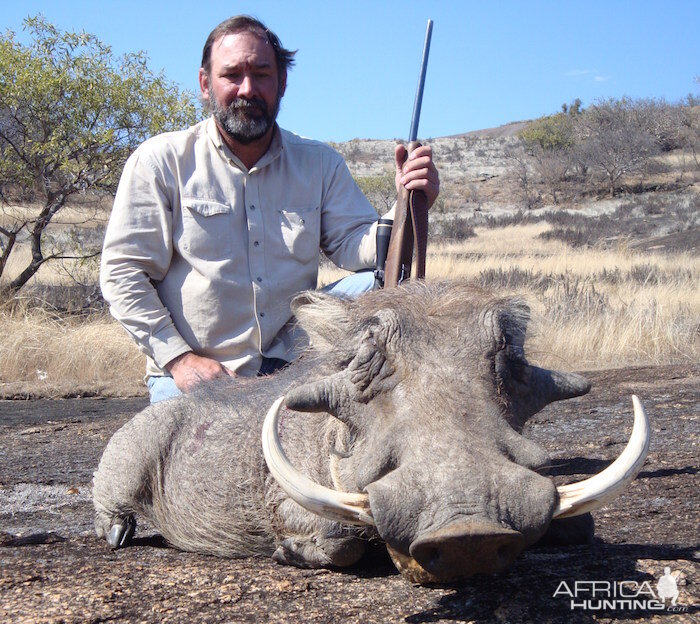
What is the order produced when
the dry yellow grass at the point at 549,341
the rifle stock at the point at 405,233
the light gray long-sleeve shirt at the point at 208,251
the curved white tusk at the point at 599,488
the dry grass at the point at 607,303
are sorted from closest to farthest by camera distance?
the curved white tusk at the point at 599,488 → the rifle stock at the point at 405,233 → the light gray long-sleeve shirt at the point at 208,251 → the dry yellow grass at the point at 549,341 → the dry grass at the point at 607,303

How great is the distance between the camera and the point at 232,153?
441 centimetres

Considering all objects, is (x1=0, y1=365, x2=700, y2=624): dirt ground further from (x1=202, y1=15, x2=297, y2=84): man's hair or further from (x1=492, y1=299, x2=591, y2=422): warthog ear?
(x1=202, y1=15, x2=297, y2=84): man's hair

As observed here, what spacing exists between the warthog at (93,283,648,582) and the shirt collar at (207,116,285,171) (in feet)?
4.14

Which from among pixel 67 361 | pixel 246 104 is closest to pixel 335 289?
pixel 246 104

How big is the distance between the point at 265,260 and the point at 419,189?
101 cm

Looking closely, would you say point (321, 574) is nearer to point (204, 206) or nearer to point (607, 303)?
point (204, 206)

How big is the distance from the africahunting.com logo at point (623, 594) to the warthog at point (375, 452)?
0.35 meters

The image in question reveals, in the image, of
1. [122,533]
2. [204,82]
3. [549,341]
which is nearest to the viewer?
[122,533]

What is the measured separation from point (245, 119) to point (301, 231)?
24.8 inches

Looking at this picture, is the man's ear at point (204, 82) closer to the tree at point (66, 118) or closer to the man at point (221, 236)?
the man at point (221, 236)

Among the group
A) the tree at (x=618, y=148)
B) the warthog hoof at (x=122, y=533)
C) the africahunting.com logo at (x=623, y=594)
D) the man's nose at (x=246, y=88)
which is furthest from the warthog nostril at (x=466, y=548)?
the tree at (x=618, y=148)

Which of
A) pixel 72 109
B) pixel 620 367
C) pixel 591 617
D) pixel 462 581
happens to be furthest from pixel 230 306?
pixel 72 109

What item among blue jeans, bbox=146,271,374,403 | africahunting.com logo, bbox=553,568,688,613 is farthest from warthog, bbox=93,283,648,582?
blue jeans, bbox=146,271,374,403

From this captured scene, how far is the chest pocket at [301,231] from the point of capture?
4.40 meters
